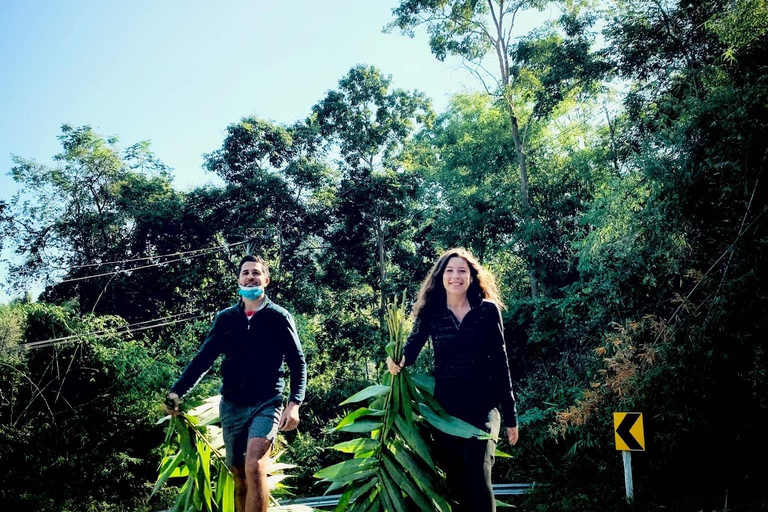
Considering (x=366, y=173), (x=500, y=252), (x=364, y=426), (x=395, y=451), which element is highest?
(x=366, y=173)

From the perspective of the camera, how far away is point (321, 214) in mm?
17391

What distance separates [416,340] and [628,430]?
4.89 metres

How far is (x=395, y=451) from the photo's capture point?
7.36 ft

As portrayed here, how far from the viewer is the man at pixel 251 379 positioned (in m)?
2.67

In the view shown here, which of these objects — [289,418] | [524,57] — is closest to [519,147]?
[524,57]

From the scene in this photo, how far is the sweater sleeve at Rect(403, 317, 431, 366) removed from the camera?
2580mm

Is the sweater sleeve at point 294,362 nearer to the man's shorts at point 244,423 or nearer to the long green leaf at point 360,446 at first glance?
the man's shorts at point 244,423

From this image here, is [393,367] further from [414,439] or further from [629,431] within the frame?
[629,431]

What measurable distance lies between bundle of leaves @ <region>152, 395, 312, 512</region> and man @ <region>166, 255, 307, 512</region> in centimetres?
10

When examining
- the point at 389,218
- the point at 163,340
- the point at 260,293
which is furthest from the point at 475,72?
the point at 260,293

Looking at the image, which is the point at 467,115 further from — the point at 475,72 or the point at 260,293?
the point at 260,293

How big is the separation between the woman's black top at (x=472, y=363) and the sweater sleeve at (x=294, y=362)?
0.75 metres

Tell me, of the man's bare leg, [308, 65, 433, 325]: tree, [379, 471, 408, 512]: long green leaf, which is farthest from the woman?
[308, 65, 433, 325]: tree

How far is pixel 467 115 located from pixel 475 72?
4.05 ft
